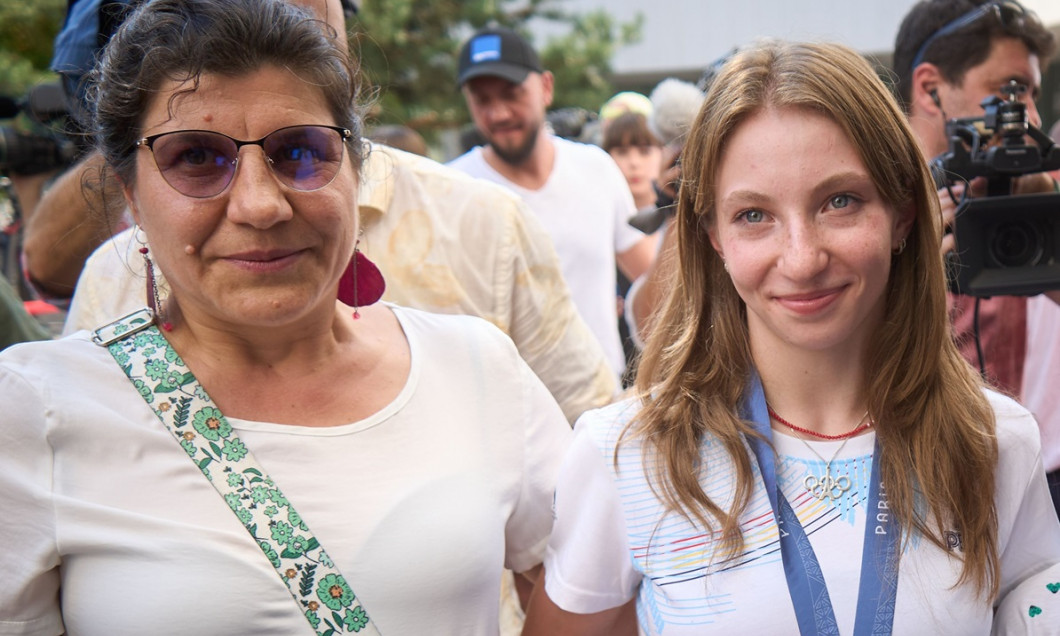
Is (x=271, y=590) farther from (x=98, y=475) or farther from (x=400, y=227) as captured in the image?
(x=400, y=227)

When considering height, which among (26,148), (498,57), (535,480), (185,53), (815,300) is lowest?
(535,480)

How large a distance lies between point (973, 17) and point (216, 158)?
2.44 metres

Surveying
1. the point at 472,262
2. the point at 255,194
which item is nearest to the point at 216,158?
the point at 255,194

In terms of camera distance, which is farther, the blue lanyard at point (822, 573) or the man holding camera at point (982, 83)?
the man holding camera at point (982, 83)

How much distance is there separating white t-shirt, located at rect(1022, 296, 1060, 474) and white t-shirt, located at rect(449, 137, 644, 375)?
2001 millimetres

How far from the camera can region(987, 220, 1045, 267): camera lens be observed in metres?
2.71

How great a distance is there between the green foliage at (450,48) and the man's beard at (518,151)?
842 cm

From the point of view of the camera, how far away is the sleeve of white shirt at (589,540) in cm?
199

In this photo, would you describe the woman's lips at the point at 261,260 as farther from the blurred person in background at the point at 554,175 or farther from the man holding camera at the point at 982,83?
the blurred person in background at the point at 554,175

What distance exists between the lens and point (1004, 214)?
8.93ft

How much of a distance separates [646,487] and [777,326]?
14.4 inches

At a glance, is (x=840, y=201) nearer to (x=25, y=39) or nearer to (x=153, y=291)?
(x=153, y=291)

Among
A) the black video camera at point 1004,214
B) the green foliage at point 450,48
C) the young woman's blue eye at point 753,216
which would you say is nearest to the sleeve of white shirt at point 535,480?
the young woman's blue eye at point 753,216

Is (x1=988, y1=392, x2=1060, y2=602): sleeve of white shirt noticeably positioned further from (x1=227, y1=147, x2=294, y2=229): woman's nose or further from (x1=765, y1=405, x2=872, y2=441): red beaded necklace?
(x1=227, y1=147, x2=294, y2=229): woman's nose
